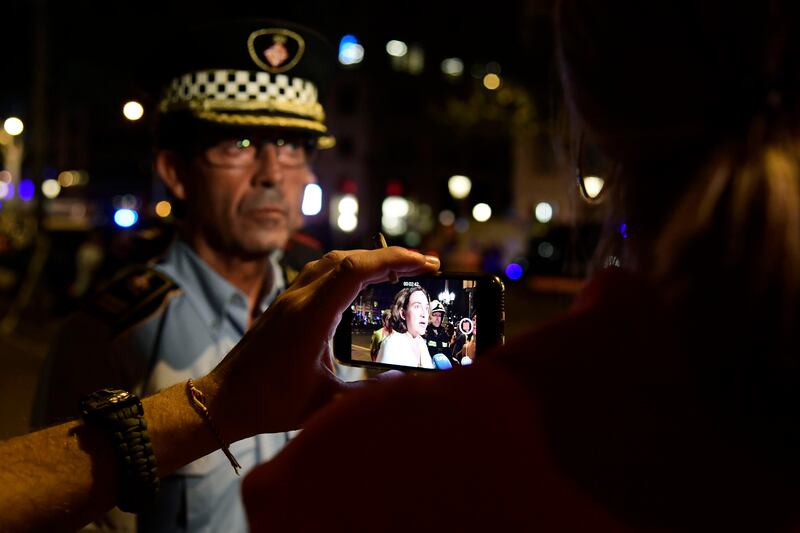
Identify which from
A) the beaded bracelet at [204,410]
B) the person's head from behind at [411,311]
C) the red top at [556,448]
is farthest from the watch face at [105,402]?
the red top at [556,448]

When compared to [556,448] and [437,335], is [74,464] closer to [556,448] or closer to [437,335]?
[437,335]

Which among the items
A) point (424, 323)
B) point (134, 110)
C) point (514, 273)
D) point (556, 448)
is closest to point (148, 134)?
point (134, 110)

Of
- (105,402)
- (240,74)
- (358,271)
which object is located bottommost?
(105,402)

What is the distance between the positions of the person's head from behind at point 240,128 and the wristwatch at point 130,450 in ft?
3.30

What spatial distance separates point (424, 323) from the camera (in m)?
1.22

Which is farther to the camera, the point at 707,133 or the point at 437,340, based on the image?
the point at 437,340

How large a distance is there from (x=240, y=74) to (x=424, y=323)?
119 cm

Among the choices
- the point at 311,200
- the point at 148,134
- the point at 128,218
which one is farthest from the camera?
the point at 128,218

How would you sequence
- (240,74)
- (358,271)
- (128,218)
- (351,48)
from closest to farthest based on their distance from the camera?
(358,271) → (240,74) → (351,48) → (128,218)

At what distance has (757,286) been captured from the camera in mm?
591

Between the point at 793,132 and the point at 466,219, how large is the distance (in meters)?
22.4

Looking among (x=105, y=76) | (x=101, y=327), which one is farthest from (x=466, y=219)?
Result: (x=101, y=327)

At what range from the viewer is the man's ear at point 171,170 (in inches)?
86.7

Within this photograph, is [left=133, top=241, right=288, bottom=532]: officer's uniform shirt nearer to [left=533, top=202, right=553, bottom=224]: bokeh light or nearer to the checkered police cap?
the checkered police cap
